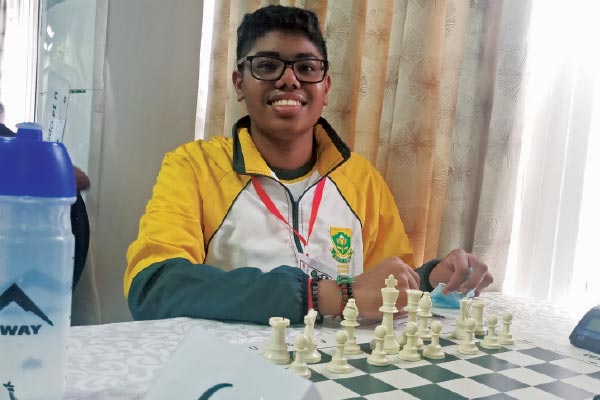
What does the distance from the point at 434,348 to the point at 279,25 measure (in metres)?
0.95

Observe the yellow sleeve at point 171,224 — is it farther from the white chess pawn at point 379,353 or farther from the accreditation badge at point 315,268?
the white chess pawn at point 379,353

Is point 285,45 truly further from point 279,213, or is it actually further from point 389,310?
point 389,310

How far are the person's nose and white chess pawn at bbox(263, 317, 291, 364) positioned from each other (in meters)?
0.77

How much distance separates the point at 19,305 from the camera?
49 centimetres

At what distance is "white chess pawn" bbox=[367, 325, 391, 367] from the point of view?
805 mm

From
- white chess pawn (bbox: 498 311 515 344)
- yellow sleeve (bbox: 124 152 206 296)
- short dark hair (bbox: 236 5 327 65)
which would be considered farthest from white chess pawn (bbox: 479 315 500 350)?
short dark hair (bbox: 236 5 327 65)

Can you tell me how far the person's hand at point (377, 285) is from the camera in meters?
1.05

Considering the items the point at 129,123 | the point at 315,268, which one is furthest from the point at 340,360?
the point at 129,123

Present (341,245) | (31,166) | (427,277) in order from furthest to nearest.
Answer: (341,245) → (427,277) → (31,166)

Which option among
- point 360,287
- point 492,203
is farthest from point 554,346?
point 492,203

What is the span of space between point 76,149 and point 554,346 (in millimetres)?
1888

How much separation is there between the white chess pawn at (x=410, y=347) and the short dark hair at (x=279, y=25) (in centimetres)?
88

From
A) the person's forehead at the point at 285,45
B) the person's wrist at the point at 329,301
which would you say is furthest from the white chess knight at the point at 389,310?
the person's forehead at the point at 285,45

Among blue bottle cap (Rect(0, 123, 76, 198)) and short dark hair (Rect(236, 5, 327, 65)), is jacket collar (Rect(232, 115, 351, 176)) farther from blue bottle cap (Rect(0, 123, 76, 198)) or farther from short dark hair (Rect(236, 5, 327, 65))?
blue bottle cap (Rect(0, 123, 76, 198))
